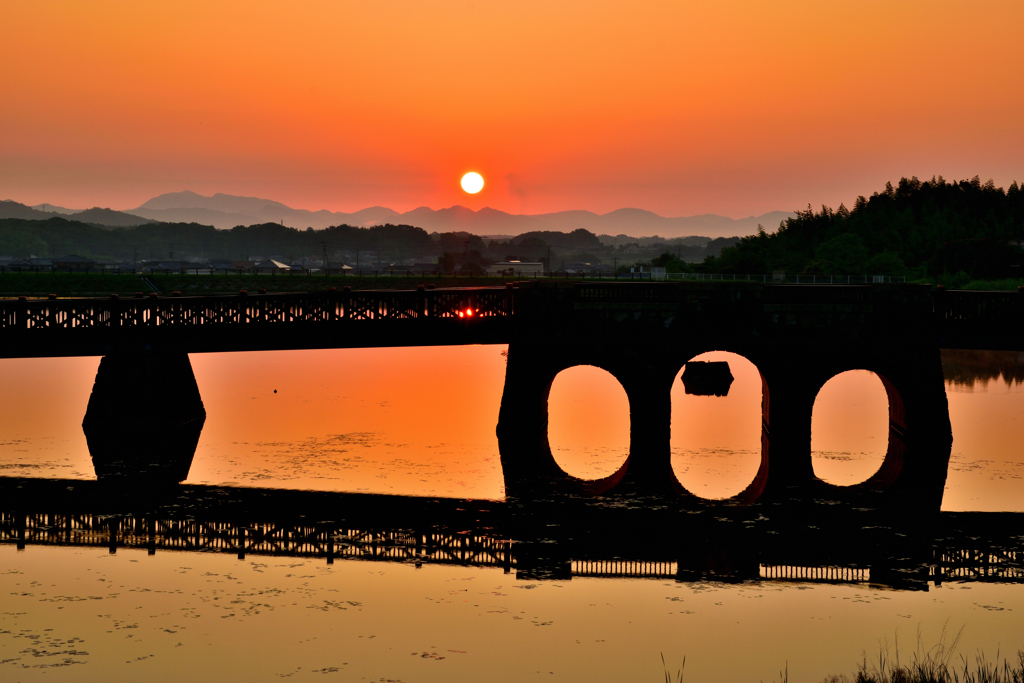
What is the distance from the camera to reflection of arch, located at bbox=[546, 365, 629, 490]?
119ft

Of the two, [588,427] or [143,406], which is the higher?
[143,406]

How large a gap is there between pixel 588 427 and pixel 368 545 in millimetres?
22047

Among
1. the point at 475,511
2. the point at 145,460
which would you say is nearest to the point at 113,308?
the point at 145,460

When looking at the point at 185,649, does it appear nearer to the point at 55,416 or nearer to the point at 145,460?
the point at 145,460

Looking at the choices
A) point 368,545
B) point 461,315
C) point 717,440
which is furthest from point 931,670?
point 461,315

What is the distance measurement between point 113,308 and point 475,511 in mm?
19652

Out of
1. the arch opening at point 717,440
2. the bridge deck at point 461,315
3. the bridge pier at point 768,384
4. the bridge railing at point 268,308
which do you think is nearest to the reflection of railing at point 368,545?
the arch opening at point 717,440

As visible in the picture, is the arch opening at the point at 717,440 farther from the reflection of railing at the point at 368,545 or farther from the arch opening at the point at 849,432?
the reflection of railing at the point at 368,545

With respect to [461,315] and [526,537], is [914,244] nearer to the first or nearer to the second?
[461,315]

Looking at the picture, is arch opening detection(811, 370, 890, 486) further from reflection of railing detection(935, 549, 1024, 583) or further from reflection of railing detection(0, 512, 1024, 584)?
reflection of railing detection(0, 512, 1024, 584)

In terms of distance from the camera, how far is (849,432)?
45.8 metres

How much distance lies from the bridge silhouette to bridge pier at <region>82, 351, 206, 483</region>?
234mm

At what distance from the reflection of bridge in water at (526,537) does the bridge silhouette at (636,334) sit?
8631mm

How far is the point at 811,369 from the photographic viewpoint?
132ft
